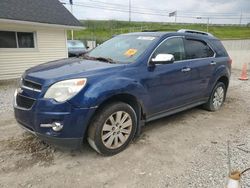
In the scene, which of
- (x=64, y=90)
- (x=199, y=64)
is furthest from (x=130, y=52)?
(x=199, y=64)

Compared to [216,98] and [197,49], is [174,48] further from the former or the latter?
[216,98]

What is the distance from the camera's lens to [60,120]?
291cm

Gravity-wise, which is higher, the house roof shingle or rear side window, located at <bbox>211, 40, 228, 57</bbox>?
the house roof shingle

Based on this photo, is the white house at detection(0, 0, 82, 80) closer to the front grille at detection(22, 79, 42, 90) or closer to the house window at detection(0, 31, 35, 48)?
A: the house window at detection(0, 31, 35, 48)

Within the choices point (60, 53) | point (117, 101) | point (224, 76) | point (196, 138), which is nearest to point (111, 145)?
point (117, 101)

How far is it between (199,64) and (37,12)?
29.4 feet

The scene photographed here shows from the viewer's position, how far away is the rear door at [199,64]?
4600 millimetres

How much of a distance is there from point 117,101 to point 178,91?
4.70ft

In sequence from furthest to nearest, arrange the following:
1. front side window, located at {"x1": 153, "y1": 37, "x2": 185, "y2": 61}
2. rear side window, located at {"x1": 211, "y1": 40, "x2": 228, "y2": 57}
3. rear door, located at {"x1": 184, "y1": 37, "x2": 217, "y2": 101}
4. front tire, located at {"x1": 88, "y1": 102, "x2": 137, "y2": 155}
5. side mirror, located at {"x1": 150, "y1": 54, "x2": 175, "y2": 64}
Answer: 1. rear side window, located at {"x1": 211, "y1": 40, "x2": 228, "y2": 57}
2. rear door, located at {"x1": 184, "y1": 37, "x2": 217, "y2": 101}
3. front side window, located at {"x1": 153, "y1": 37, "x2": 185, "y2": 61}
4. side mirror, located at {"x1": 150, "y1": 54, "x2": 175, "y2": 64}
5. front tire, located at {"x1": 88, "y1": 102, "x2": 137, "y2": 155}

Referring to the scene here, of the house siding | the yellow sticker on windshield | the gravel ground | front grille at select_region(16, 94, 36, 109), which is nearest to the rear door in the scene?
the gravel ground

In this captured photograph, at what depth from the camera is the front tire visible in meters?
3.17

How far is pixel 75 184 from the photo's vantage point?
280 centimetres

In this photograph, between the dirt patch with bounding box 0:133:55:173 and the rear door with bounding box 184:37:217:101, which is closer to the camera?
the dirt patch with bounding box 0:133:55:173

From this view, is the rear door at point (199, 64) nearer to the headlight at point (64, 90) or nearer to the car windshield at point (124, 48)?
the car windshield at point (124, 48)
